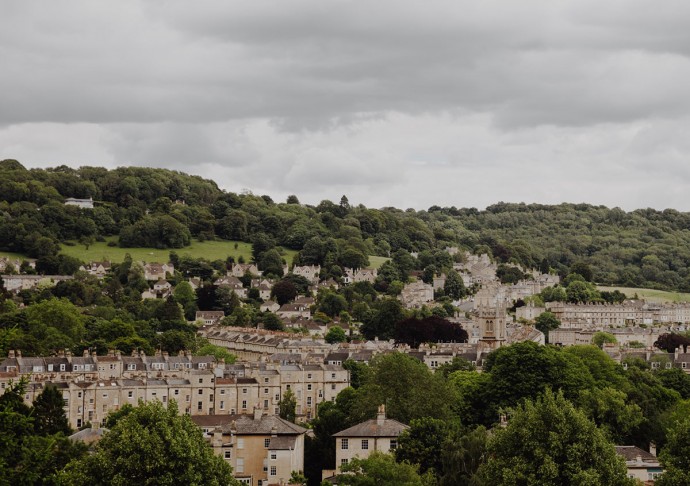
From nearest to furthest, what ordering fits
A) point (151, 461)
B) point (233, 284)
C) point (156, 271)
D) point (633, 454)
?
1. point (151, 461)
2. point (633, 454)
3. point (233, 284)
4. point (156, 271)

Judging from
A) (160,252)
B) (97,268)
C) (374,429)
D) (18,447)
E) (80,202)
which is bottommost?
(374,429)

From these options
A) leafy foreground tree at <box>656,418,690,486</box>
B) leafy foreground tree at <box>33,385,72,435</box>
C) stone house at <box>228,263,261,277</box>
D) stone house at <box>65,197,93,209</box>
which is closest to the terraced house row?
leafy foreground tree at <box>33,385,72,435</box>

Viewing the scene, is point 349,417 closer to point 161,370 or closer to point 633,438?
point 633,438

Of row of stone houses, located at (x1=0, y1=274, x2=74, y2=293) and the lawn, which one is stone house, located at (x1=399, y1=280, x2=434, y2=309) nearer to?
the lawn

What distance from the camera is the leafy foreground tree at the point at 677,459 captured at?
41.8 metres

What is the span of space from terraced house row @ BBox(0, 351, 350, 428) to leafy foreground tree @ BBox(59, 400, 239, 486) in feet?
106

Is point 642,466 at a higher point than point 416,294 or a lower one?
lower

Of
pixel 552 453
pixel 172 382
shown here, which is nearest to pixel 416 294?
pixel 172 382

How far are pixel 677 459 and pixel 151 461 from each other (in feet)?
61.7

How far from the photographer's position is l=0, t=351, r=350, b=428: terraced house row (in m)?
76.9

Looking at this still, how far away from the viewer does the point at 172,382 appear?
268ft

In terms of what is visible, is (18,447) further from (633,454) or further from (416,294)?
(416,294)

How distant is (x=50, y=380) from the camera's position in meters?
78.6

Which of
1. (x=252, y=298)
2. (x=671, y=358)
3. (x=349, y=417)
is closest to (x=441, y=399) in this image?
(x=349, y=417)
